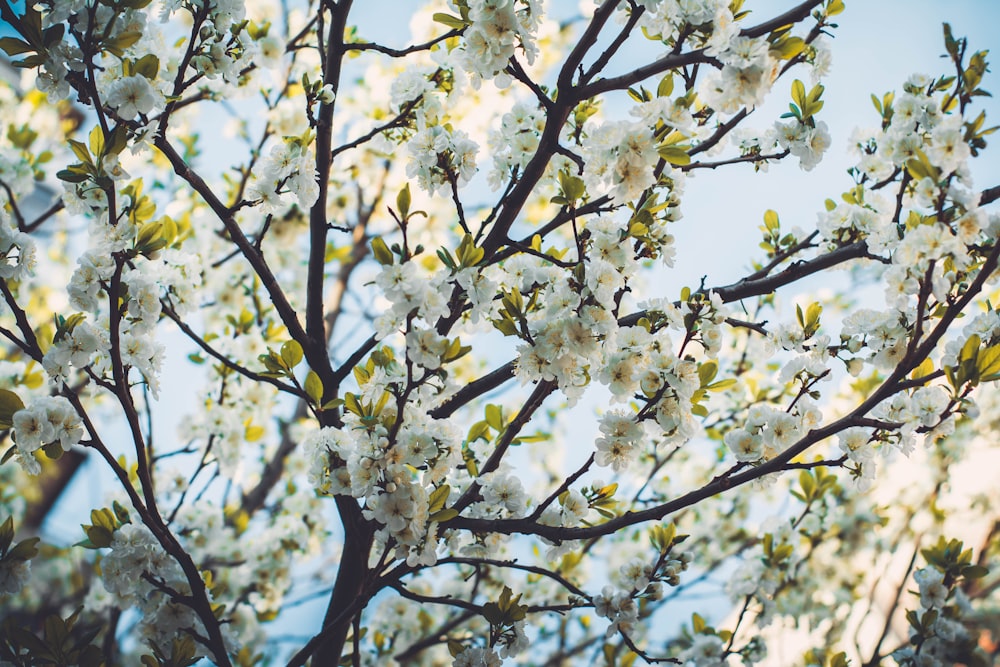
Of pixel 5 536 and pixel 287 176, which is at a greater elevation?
pixel 287 176

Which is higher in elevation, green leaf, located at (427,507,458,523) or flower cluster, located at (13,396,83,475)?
flower cluster, located at (13,396,83,475)

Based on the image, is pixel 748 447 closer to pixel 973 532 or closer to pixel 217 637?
pixel 217 637

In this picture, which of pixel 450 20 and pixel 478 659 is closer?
pixel 450 20

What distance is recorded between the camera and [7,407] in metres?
1.52

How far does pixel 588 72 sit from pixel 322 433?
1122 millimetres

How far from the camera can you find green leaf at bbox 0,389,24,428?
1.52 meters

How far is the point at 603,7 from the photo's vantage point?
1.55m

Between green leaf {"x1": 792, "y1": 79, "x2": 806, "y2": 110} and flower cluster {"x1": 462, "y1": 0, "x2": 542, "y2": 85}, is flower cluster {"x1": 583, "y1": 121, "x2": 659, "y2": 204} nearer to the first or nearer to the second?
flower cluster {"x1": 462, "y1": 0, "x2": 542, "y2": 85}

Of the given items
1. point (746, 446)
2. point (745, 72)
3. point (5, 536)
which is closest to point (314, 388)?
point (5, 536)

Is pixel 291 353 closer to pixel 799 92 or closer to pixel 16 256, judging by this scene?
pixel 16 256

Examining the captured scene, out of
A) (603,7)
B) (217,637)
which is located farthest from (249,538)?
(603,7)

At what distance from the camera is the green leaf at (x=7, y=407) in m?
1.52

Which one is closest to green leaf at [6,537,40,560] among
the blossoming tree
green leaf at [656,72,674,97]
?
the blossoming tree

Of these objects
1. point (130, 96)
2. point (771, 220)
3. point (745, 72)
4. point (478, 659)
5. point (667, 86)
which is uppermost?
point (771, 220)
